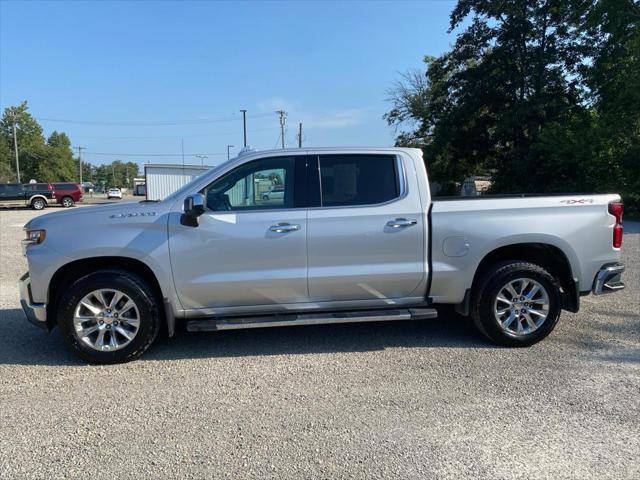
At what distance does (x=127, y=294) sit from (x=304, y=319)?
160cm

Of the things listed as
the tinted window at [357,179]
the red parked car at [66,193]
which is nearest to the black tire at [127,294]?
the tinted window at [357,179]

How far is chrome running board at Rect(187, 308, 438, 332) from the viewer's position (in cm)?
436

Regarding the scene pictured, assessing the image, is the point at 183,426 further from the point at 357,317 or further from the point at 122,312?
the point at 357,317

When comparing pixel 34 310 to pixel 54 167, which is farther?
pixel 54 167

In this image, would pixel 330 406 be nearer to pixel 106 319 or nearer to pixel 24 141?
pixel 106 319

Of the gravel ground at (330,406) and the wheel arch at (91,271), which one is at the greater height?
the wheel arch at (91,271)

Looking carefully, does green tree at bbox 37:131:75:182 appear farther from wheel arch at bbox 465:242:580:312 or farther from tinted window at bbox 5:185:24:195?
wheel arch at bbox 465:242:580:312

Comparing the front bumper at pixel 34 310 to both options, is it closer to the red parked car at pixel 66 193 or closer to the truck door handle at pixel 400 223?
the truck door handle at pixel 400 223

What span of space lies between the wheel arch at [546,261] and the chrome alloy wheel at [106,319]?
3224 millimetres

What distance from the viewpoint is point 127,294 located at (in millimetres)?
4316

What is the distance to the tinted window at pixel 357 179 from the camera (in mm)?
4617

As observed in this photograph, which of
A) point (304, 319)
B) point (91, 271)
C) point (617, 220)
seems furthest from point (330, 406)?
point (617, 220)

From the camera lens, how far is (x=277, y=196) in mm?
4586

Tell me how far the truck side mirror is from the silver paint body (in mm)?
63
